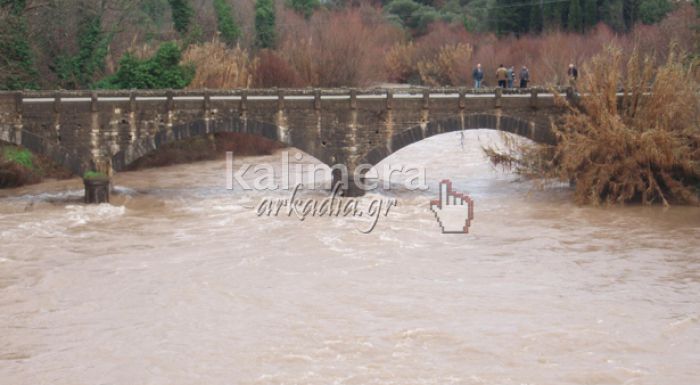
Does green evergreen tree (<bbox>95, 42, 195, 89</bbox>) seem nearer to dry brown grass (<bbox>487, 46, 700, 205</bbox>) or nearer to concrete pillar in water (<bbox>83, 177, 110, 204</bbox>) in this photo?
concrete pillar in water (<bbox>83, 177, 110, 204</bbox>)

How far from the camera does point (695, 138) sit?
34281 millimetres

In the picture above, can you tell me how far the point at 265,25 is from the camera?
64.9 m

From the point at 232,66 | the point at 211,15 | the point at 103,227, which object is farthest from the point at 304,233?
the point at 211,15

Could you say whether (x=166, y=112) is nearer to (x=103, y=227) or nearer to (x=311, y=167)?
(x=103, y=227)

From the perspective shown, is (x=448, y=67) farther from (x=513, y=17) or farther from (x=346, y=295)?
(x=346, y=295)

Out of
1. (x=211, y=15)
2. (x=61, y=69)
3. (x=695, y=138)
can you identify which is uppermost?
(x=211, y=15)

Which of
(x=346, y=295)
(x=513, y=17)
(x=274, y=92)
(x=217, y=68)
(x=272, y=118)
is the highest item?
(x=513, y=17)

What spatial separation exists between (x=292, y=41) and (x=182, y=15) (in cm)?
822

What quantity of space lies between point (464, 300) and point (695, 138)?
14836 mm

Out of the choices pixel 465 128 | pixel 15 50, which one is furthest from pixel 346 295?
pixel 15 50

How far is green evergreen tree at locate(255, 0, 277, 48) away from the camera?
64.6 m

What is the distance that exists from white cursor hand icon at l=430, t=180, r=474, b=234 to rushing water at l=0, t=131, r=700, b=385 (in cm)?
50

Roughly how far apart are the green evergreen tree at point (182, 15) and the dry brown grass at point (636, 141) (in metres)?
29.3

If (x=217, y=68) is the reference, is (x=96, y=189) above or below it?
below
